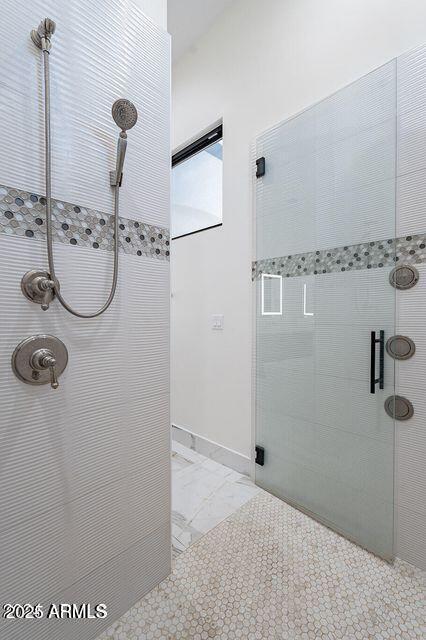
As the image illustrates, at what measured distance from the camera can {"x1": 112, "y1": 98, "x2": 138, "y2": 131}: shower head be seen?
38.5 inches

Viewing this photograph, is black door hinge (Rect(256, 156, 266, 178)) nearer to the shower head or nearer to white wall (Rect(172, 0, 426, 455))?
white wall (Rect(172, 0, 426, 455))

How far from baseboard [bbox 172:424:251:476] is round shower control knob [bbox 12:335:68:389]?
154 centimetres

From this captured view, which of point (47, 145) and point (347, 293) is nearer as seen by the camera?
point (47, 145)

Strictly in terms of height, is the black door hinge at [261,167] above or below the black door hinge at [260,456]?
above

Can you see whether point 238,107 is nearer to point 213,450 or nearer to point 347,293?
point 347,293

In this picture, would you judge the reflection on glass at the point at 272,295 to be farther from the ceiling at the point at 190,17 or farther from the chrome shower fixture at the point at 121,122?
the ceiling at the point at 190,17

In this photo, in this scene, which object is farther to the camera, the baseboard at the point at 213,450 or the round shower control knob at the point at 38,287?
the baseboard at the point at 213,450

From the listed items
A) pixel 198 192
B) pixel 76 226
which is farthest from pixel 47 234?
pixel 198 192

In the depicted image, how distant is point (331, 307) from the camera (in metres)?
1.54

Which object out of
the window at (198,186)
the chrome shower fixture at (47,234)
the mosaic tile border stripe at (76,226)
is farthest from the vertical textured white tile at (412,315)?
the chrome shower fixture at (47,234)

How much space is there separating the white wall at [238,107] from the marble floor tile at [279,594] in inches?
25.9

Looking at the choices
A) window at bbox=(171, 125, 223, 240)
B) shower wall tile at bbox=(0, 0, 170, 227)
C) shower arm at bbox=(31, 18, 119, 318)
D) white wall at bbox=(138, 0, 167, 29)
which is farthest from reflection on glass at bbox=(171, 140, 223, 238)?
shower arm at bbox=(31, 18, 119, 318)

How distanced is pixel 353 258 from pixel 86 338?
4.07 feet

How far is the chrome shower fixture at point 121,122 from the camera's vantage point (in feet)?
3.14
